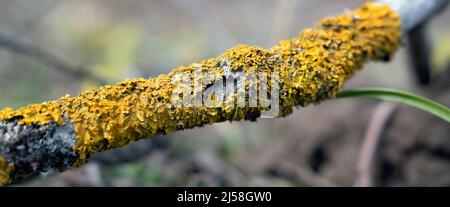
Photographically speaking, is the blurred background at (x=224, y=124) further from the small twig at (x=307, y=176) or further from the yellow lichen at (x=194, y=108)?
the yellow lichen at (x=194, y=108)

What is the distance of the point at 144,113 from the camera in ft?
2.71

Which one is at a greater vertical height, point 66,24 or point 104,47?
point 66,24

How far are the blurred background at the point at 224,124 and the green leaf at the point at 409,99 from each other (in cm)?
26

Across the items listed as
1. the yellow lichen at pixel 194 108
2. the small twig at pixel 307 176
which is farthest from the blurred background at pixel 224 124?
the yellow lichen at pixel 194 108

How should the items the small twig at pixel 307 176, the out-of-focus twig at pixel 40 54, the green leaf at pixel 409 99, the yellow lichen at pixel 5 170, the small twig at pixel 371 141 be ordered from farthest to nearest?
the out-of-focus twig at pixel 40 54 < the small twig at pixel 307 176 < the small twig at pixel 371 141 < the green leaf at pixel 409 99 < the yellow lichen at pixel 5 170

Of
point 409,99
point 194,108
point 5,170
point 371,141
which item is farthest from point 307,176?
point 5,170

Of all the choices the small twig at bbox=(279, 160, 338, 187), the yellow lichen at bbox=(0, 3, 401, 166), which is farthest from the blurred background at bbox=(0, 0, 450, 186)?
the yellow lichen at bbox=(0, 3, 401, 166)

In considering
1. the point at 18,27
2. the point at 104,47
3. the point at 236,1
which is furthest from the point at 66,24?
the point at 236,1

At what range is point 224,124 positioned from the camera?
2496 mm

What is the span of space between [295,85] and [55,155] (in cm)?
46

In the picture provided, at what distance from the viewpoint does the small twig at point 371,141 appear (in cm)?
155

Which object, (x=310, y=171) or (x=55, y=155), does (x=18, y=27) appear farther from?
(x=55, y=155)

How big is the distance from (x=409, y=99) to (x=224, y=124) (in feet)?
4.93
